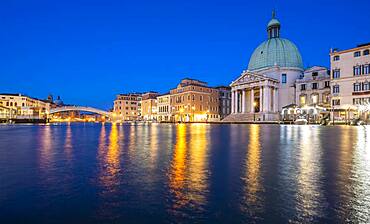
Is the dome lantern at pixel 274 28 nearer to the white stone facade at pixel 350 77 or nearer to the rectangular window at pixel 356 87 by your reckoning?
the white stone facade at pixel 350 77

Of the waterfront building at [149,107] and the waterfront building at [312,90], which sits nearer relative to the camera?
the waterfront building at [312,90]

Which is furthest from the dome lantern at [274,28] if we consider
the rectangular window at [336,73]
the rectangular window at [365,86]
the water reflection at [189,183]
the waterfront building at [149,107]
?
the water reflection at [189,183]

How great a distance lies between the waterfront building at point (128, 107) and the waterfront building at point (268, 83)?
66347 mm

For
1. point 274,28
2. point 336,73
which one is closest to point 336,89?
point 336,73

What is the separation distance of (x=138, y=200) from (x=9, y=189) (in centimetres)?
240

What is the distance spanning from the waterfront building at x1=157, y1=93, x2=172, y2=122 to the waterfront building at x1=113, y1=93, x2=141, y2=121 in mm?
22522

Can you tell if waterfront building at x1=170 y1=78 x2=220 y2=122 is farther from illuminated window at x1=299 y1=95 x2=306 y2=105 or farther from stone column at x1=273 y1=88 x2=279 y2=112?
illuminated window at x1=299 y1=95 x2=306 y2=105

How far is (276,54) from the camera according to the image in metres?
80.2

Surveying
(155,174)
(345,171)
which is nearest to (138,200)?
(155,174)

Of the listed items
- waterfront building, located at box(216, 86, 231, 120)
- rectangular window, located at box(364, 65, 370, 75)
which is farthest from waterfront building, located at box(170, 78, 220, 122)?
rectangular window, located at box(364, 65, 370, 75)

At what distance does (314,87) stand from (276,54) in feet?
56.9

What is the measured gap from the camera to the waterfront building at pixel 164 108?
352ft

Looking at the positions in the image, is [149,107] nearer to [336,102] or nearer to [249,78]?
[249,78]

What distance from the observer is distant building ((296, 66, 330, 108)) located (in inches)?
2557
